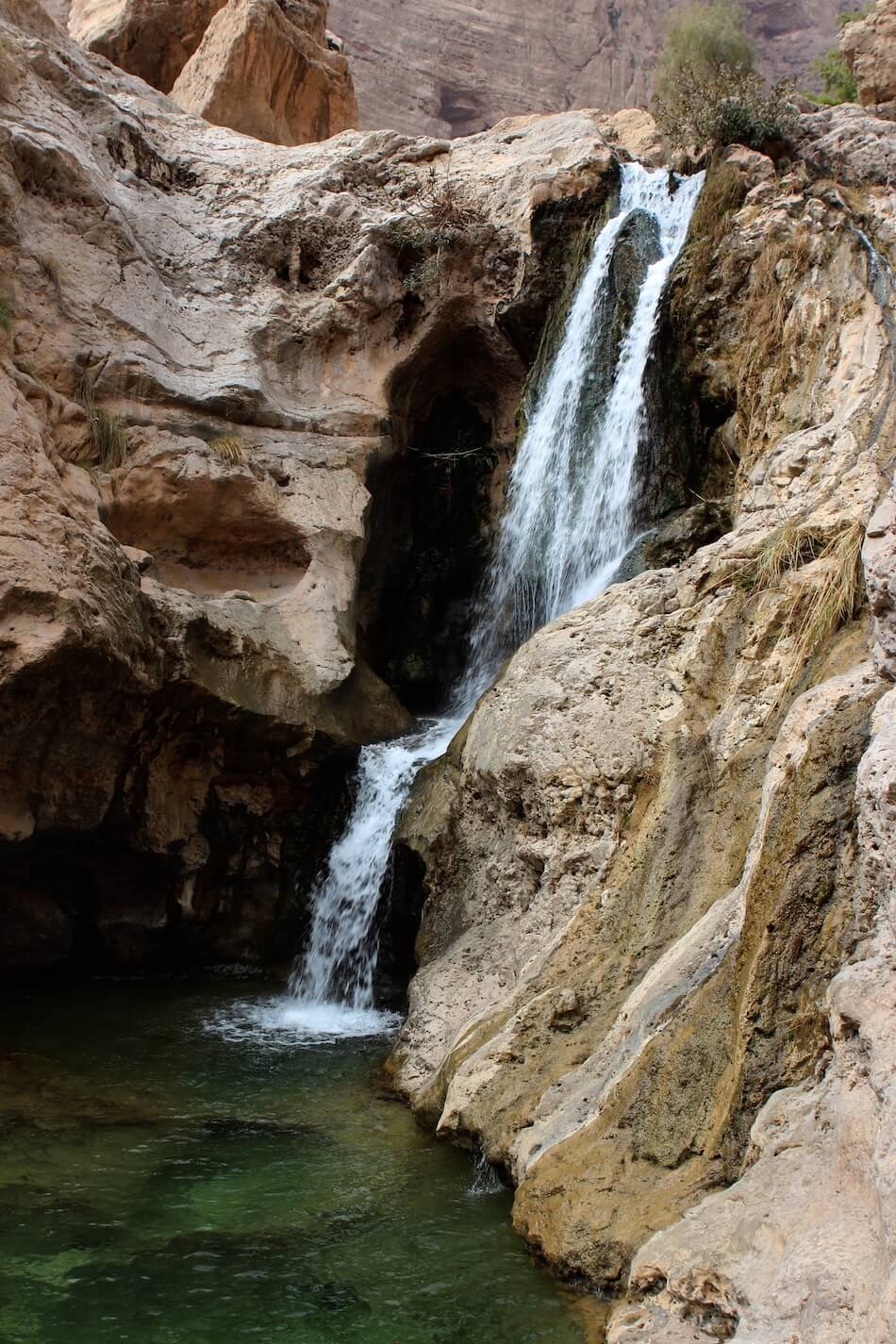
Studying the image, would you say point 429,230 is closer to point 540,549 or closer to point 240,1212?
point 540,549

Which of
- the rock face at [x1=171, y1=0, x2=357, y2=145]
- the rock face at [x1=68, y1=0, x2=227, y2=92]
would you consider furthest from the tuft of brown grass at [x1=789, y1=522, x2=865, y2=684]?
the rock face at [x1=68, y1=0, x2=227, y2=92]

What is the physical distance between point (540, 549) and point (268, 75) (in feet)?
28.7

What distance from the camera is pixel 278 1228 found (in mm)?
4934

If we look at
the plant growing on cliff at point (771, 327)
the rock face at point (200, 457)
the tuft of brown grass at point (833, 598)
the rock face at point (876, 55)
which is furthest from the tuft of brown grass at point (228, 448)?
the rock face at point (876, 55)

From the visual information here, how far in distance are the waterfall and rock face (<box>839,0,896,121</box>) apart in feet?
7.73

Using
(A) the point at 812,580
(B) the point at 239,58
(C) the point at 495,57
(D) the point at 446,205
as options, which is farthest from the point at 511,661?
(C) the point at 495,57

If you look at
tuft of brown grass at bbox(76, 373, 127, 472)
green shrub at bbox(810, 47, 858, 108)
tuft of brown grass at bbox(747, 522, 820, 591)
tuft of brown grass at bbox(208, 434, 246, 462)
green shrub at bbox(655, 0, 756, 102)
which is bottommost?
tuft of brown grass at bbox(747, 522, 820, 591)

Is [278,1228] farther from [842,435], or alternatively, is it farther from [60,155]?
[60,155]

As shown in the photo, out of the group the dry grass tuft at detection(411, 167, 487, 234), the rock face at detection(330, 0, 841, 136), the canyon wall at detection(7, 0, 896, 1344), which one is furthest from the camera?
the rock face at detection(330, 0, 841, 136)

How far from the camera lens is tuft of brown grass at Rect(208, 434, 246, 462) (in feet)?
32.6

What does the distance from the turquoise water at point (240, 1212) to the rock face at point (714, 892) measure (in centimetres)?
29

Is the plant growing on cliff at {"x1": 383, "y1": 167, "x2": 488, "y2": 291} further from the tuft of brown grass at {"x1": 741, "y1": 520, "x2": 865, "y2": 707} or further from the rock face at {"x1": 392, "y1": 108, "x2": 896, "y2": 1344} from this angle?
the tuft of brown grass at {"x1": 741, "y1": 520, "x2": 865, "y2": 707}

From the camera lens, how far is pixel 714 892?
5.30 meters

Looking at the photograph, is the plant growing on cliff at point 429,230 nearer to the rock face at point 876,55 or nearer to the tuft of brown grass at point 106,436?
the tuft of brown grass at point 106,436
